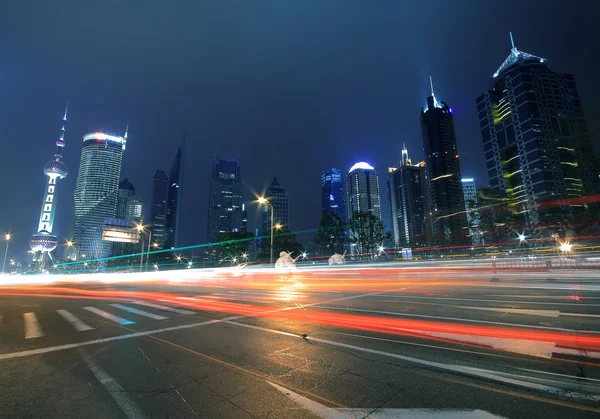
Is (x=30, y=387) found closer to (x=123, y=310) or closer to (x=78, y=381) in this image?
(x=78, y=381)

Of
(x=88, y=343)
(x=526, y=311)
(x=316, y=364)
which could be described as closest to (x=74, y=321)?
(x=88, y=343)

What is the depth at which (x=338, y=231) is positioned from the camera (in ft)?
218

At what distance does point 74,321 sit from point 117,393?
7540 millimetres

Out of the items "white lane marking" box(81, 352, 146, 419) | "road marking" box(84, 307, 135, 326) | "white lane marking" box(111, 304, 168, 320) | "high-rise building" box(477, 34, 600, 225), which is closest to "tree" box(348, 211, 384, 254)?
"white lane marking" box(111, 304, 168, 320)

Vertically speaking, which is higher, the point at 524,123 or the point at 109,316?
the point at 524,123

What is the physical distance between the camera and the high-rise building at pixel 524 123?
128750 mm

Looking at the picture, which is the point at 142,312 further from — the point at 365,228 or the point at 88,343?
the point at 365,228

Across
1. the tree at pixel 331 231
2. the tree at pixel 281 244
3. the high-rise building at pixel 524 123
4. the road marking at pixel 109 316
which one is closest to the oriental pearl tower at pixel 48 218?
the tree at pixel 281 244

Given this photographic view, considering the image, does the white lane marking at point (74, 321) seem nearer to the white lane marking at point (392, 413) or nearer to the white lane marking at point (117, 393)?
the white lane marking at point (117, 393)

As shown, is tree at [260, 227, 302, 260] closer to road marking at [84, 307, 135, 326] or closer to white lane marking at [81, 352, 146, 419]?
road marking at [84, 307, 135, 326]

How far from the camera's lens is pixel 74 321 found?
985cm

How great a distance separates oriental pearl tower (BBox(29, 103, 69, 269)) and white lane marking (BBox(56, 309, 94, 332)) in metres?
173

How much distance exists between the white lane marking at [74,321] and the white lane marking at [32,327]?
2.60 feet

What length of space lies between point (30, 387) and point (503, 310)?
37.5ft
